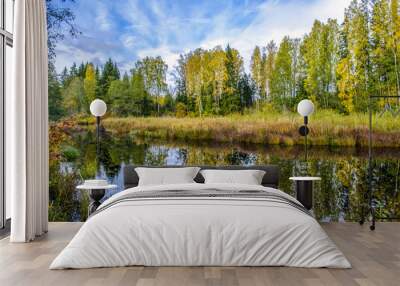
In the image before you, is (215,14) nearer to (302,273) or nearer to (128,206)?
(128,206)

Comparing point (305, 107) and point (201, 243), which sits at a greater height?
point (305, 107)

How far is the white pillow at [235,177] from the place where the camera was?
6.41 metres

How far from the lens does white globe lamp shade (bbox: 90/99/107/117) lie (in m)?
6.98

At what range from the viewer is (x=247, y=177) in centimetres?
645

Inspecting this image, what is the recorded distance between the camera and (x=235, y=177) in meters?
6.46

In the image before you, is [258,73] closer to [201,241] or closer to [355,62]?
[355,62]

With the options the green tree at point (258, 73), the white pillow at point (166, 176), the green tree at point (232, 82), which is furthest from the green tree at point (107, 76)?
the green tree at point (258, 73)

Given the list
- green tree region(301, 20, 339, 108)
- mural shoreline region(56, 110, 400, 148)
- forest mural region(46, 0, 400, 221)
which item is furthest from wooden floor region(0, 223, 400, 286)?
green tree region(301, 20, 339, 108)

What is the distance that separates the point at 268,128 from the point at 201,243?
11.4 ft

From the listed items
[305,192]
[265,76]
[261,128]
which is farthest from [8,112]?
[305,192]

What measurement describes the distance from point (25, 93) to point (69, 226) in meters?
2.03

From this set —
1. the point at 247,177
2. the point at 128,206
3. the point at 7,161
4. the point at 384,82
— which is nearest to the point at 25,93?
the point at 7,161

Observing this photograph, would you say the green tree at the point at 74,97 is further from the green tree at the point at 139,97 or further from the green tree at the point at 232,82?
the green tree at the point at 232,82

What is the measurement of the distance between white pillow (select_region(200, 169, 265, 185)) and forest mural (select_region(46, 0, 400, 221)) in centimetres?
76
